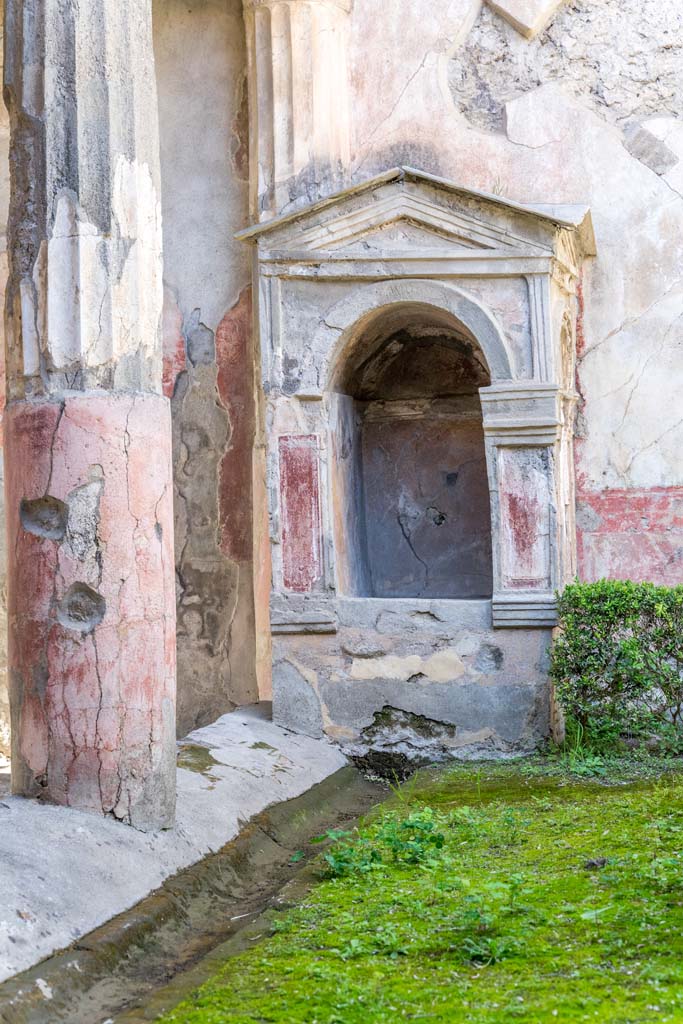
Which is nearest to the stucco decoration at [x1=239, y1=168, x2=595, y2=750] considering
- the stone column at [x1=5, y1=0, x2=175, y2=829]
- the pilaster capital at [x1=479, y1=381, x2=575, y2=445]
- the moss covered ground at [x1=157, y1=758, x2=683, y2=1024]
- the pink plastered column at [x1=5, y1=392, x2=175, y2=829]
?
the pilaster capital at [x1=479, y1=381, x2=575, y2=445]

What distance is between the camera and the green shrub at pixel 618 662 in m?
6.84

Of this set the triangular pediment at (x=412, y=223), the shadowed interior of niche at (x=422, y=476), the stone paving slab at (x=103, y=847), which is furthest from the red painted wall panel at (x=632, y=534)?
the stone paving slab at (x=103, y=847)

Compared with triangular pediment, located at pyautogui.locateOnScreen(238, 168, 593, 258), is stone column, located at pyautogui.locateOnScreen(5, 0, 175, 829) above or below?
below

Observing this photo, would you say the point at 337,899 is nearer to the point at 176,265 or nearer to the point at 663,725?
the point at 663,725

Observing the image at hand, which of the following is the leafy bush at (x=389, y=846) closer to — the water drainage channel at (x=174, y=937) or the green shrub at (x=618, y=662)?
the water drainage channel at (x=174, y=937)

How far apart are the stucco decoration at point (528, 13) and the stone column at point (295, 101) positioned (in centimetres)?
110

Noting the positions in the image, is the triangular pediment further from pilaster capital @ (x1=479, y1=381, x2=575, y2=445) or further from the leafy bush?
the leafy bush

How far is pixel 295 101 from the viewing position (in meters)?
8.01

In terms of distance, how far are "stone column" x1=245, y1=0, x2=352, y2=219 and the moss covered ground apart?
163 inches

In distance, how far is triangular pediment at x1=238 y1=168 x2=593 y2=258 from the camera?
23.2ft

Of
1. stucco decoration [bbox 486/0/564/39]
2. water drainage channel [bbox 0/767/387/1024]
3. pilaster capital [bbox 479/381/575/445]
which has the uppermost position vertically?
stucco decoration [bbox 486/0/564/39]

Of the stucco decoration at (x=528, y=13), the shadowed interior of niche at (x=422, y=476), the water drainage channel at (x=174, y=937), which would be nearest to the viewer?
the water drainage channel at (x=174, y=937)

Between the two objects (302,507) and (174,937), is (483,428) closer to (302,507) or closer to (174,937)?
(302,507)

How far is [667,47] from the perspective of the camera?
7867 millimetres
